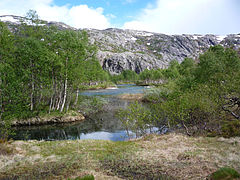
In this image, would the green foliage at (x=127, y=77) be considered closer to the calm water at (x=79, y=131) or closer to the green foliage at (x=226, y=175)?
the calm water at (x=79, y=131)

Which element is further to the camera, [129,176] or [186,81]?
[186,81]

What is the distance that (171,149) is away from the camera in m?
13.2

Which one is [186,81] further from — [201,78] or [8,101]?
[8,101]

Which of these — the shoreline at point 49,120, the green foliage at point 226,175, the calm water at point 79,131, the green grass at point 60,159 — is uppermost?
the green foliage at point 226,175

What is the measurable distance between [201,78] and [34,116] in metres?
33.3

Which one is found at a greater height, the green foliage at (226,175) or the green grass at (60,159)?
the green foliage at (226,175)

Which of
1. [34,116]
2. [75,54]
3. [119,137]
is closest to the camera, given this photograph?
[119,137]

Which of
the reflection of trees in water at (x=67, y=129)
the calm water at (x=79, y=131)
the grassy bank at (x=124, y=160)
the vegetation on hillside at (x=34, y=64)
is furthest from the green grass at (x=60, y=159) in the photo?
the vegetation on hillside at (x=34, y=64)

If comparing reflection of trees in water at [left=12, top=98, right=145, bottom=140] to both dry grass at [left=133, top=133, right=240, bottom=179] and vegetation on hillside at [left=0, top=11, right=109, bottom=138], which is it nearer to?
vegetation on hillside at [left=0, top=11, right=109, bottom=138]

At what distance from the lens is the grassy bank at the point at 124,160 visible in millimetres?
9461

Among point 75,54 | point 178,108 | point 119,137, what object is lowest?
point 119,137

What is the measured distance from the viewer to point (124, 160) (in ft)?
38.2

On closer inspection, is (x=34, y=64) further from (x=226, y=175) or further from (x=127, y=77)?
(x=127, y=77)

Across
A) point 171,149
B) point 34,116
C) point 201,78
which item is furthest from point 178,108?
point 34,116
